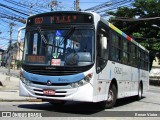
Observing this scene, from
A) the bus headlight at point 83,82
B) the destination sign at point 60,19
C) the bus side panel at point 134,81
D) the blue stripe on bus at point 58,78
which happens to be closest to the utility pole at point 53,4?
the bus side panel at point 134,81

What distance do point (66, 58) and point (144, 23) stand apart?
119 feet

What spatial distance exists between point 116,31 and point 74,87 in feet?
12.9

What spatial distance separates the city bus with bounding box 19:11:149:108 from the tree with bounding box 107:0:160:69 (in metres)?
31.8

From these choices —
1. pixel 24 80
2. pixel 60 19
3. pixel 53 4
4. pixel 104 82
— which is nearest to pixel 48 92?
pixel 24 80

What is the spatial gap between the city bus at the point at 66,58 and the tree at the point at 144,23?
3181 cm

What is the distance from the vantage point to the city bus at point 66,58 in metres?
11.6

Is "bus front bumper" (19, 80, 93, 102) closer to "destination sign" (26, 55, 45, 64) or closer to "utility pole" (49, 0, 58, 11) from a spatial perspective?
"destination sign" (26, 55, 45, 64)

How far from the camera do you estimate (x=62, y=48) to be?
39.2 feet

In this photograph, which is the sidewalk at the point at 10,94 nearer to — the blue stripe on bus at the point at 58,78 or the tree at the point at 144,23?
the blue stripe on bus at the point at 58,78

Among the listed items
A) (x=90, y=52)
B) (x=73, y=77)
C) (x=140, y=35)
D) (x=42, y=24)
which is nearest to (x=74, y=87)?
(x=73, y=77)

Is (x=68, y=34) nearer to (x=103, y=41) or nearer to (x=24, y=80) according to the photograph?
(x=103, y=41)

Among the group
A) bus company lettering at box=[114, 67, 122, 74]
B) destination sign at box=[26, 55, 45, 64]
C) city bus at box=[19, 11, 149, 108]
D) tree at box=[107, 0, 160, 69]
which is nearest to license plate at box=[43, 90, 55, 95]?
city bus at box=[19, 11, 149, 108]

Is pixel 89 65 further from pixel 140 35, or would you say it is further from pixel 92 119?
pixel 140 35

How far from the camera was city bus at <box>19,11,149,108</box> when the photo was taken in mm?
11641
